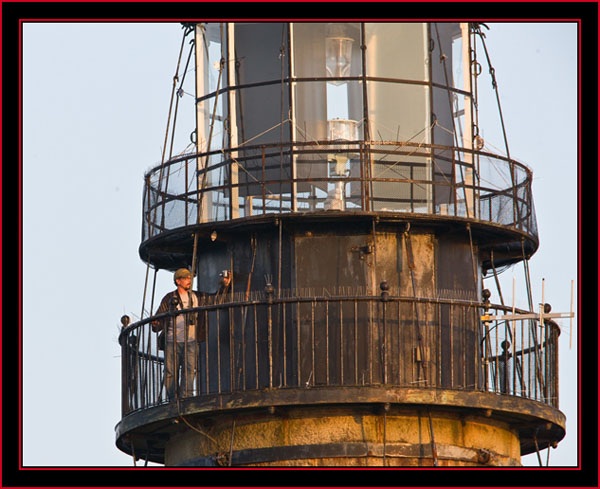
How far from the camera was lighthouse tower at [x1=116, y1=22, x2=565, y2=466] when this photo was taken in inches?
1606

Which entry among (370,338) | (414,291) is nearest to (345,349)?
(370,338)

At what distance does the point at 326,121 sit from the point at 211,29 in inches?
101

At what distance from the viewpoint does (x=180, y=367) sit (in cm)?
4138

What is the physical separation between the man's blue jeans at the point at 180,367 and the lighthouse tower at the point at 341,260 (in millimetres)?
127

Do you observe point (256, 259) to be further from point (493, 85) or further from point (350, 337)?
point (493, 85)

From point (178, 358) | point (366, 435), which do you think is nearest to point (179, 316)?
point (178, 358)

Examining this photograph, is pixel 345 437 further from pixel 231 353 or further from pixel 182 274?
pixel 182 274

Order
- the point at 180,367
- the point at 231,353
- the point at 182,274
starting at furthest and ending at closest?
the point at 182,274 < the point at 180,367 < the point at 231,353

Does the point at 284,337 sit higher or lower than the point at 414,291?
lower

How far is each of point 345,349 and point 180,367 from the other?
2.48m

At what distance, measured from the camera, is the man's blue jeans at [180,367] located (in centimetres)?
4122

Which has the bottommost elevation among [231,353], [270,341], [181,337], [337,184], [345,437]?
[345,437]

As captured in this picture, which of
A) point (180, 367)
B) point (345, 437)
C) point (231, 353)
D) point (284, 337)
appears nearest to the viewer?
point (345, 437)

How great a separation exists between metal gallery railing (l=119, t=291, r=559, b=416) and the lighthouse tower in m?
0.03
